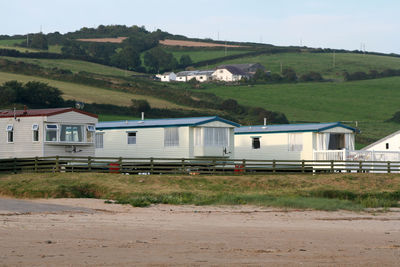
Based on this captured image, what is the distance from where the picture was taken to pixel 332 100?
308ft

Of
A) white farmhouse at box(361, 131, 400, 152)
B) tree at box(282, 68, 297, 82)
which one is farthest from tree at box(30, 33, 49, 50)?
white farmhouse at box(361, 131, 400, 152)

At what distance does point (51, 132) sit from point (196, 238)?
22.4 meters

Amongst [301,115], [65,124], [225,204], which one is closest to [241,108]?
[301,115]

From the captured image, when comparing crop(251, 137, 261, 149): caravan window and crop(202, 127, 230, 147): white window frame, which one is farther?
crop(251, 137, 261, 149): caravan window

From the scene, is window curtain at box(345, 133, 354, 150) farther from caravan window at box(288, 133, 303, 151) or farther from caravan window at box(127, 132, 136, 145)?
caravan window at box(127, 132, 136, 145)

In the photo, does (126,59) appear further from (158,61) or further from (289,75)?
(289,75)

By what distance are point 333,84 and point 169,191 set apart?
3138 inches

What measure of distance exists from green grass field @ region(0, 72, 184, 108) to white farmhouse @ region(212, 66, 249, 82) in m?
40.3

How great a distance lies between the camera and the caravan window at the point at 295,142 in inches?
1757

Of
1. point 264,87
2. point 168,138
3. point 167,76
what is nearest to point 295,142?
point 168,138

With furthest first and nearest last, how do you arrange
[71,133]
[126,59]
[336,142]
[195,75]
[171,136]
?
1. [126,59]
2. [195,75]
3. [336,142]
4. [171,136]
5. [71,133]

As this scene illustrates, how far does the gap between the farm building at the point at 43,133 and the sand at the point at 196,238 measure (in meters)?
13.8

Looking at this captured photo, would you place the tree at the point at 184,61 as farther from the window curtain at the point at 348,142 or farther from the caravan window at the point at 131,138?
the caravan window at the point at 131,138

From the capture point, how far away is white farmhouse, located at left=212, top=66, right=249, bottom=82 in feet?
399
